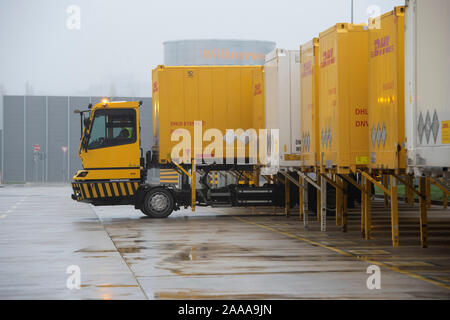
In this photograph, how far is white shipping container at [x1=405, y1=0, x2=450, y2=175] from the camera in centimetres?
1134

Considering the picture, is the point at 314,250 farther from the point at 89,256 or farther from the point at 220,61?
the point at 220,61

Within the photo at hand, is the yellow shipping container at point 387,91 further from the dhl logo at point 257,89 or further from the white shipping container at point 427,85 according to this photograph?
the dhl logo at point 257,89

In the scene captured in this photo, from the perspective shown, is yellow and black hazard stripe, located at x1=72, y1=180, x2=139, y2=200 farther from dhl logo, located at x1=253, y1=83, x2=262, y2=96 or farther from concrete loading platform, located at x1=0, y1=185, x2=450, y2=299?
dhl logo, located at x1=253, y1=83, x2=262, y2=96

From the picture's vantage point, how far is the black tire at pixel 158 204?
78.0 ft

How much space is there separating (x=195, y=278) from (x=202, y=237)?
6.46 meters

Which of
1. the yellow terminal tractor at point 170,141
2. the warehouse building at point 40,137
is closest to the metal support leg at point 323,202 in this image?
the yellow terminal tractor at point 170,141

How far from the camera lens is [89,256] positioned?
14188 millimetres

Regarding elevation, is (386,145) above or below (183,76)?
below

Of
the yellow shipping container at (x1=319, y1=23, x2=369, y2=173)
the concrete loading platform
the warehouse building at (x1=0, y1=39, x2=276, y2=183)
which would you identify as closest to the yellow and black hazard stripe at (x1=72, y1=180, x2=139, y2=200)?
the concrete loading platform

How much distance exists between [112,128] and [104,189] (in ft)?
5.58

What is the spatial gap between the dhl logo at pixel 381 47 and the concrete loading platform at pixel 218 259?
3.51 metres

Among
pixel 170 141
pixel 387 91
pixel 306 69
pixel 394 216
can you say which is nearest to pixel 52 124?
pixel 170 141

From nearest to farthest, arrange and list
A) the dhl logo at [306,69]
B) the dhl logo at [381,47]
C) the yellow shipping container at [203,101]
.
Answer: the dhl logo at [381,47] → the dhl logo at [306,69] → the yellow shipping container at [203,101]
